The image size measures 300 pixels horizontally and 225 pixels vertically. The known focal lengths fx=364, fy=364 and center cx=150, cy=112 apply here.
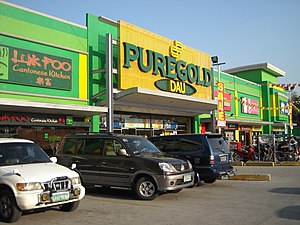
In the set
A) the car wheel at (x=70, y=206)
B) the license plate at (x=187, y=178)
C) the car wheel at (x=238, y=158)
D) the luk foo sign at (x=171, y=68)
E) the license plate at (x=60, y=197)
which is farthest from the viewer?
the car wheel at (x=238, y=158)

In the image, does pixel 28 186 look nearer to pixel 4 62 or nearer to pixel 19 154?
pixel 19 154

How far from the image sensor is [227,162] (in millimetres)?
12219

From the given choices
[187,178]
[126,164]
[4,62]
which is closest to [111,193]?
[126,164]

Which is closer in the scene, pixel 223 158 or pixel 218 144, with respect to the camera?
pixel 223 158

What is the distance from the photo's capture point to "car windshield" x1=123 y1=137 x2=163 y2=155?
1025 centimetres

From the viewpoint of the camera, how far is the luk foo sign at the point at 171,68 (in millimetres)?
22406

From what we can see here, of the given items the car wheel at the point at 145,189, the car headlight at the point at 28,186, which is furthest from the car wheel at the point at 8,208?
the car wheel at the point at 145,189

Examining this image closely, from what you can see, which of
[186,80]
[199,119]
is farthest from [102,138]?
[199,119]

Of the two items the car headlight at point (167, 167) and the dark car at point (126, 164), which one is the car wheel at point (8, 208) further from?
the car headlight at point (167, 167)

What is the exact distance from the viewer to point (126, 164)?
995cm

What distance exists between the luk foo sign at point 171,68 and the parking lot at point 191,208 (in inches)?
484

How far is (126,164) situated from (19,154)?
9.81 ft

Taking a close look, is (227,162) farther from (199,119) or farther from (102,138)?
(199,119)

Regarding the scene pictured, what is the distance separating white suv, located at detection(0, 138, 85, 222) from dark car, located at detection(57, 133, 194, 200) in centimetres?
225
